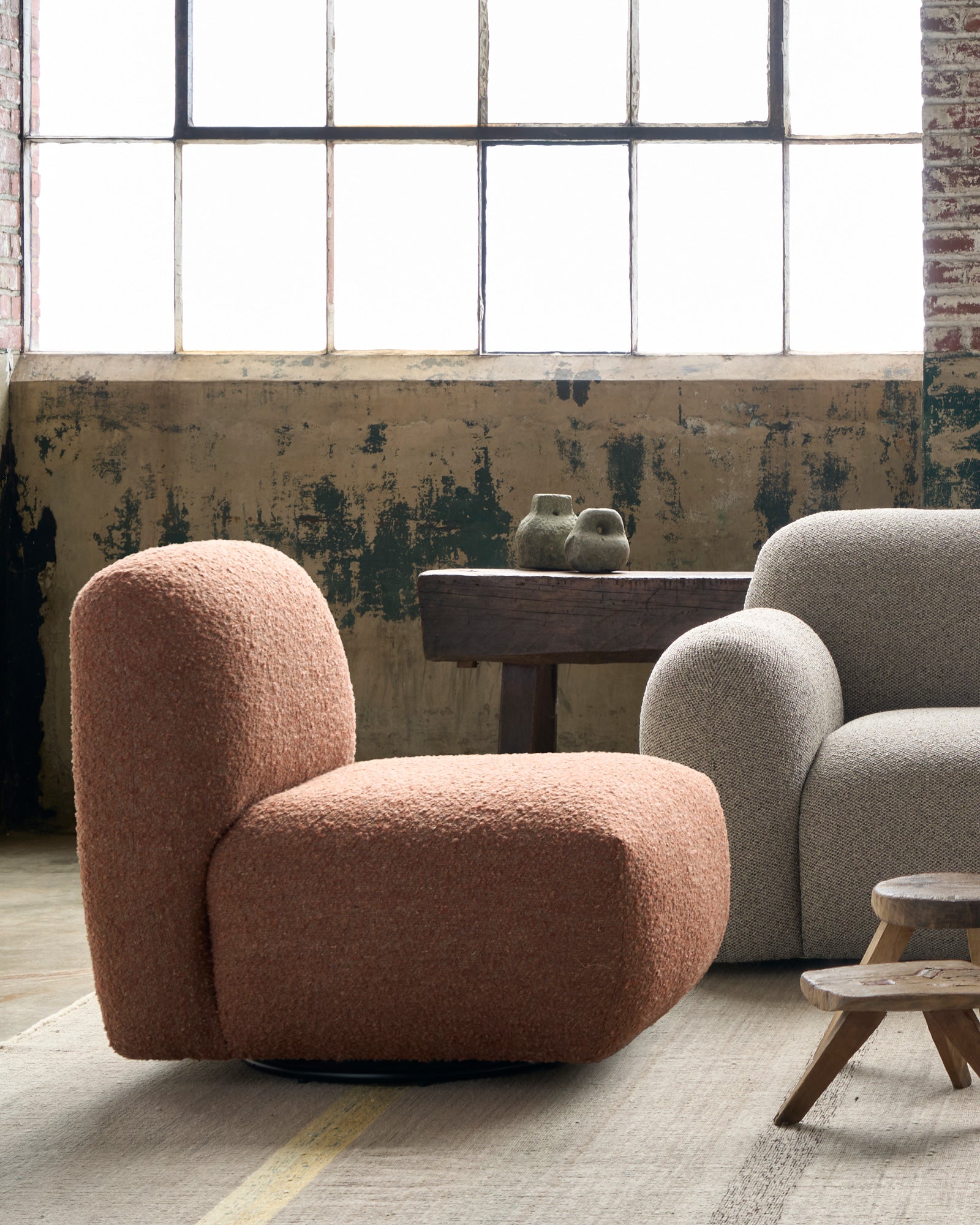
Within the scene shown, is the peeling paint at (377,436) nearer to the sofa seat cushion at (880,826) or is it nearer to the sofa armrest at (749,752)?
the sofa armrest at (749,752)

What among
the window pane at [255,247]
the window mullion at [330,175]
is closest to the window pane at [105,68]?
the window pane at [255,247]

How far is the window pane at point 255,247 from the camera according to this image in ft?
14.1

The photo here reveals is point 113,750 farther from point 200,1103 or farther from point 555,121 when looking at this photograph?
point 555,121

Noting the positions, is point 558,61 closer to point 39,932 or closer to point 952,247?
point 952,247

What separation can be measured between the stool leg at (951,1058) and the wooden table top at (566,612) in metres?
1.49

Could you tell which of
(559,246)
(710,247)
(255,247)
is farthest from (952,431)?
(255,247)

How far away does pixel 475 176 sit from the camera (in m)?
4.25

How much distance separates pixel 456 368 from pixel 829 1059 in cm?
297

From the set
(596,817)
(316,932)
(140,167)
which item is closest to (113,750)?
(316,932)

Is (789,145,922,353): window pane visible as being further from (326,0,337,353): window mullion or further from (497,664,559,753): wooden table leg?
(497,664,559,753): wooden table leg

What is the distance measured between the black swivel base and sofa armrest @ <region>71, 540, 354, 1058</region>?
0.12 metres

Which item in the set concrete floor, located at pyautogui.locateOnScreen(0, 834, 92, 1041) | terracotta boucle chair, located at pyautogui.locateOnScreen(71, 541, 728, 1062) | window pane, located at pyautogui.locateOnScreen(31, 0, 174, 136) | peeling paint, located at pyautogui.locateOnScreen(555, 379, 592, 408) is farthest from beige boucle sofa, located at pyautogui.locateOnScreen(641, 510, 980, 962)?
window pane, located at pyautogui.locateOnScreen(31, 0, 174, 136)

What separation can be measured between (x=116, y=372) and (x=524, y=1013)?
3097mm

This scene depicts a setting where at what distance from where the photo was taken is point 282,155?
4285 millimetres
